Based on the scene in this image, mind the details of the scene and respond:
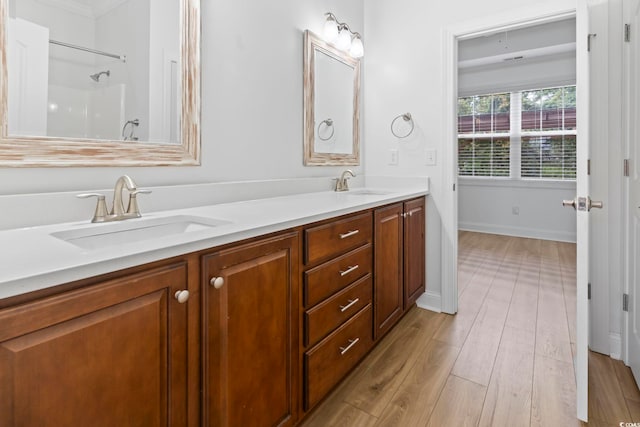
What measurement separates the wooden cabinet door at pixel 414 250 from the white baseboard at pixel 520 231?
329 centimetres

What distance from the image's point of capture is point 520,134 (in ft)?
16.5

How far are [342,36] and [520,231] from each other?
13.5 feet

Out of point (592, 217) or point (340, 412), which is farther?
point (592, 217)

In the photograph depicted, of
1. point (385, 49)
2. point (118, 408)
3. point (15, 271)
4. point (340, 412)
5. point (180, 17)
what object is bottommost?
point (340, 412)

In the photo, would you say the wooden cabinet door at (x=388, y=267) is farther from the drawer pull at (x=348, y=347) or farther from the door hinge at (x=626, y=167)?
the door hinge at (x=626, y=167)

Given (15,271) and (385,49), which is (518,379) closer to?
(15,271)

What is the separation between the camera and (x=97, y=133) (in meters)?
1.24

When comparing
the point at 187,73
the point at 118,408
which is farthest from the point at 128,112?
the point at 118,408

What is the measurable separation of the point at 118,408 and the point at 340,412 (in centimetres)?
98

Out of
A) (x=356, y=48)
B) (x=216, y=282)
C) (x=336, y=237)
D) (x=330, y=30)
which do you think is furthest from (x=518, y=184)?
(x=216, y=282)

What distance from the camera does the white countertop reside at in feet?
2.07

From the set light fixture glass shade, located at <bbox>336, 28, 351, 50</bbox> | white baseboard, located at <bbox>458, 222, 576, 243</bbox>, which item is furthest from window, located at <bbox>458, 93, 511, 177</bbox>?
light fixture glass shade, located at <bbox>336, 28, 351, 50</bbox>

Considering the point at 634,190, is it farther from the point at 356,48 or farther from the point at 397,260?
the point at 356,48

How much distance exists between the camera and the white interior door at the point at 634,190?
1595 mm
